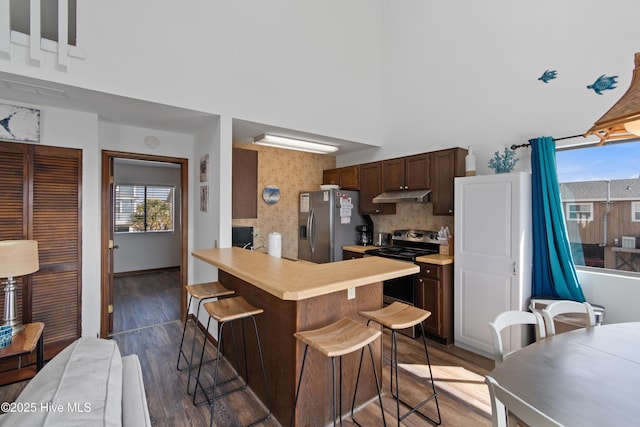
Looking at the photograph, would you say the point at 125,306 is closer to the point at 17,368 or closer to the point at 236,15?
the point at 17,368

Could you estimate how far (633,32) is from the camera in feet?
8.52

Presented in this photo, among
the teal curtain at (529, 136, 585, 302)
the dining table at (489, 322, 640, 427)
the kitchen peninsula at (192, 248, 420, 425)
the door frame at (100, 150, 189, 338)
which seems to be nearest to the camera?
the dining table at (489, 322, 640, 427)

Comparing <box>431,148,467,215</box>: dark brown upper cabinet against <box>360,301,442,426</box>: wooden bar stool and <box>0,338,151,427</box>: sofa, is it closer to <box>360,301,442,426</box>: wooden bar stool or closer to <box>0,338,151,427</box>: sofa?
<box>360,301,442,426</box>: wooden bar stool

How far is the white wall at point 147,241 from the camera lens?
6.45 m

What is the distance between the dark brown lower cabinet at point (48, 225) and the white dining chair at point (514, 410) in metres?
3.71

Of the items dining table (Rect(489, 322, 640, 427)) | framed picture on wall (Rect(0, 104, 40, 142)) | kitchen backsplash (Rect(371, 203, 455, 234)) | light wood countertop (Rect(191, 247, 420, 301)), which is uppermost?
framed picture on wall (Rect(0, 104, 40, 142))

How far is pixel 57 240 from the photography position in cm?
298

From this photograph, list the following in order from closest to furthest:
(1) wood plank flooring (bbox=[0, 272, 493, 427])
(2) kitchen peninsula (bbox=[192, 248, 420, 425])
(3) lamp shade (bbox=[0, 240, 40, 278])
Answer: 1. (2) kitchen peninsula (bbox=[192, 248, 420, 425])
2. (1) wood plank flooring (bbox=[0, 272, 493, 427])
3. (3) lamp shade (bbox=[0, 240, 40, 278])

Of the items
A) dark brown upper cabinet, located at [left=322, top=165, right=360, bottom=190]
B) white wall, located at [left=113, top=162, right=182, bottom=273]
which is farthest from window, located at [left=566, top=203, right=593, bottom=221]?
white wall, located at [left=113, top=162, right=182, bottom=273]

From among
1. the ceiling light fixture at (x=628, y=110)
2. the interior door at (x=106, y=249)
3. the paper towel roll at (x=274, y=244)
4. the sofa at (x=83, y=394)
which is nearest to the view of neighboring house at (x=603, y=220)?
the ceiling light fixture at (x=628, y=110)

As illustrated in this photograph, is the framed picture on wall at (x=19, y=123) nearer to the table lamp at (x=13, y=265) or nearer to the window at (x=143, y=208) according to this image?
the table lamp at (x=13, y=265)

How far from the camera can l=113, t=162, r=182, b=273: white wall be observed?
21.1 feet

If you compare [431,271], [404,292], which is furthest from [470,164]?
[404,292]

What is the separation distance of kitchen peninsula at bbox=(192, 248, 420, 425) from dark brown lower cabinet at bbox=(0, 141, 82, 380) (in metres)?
1.82
